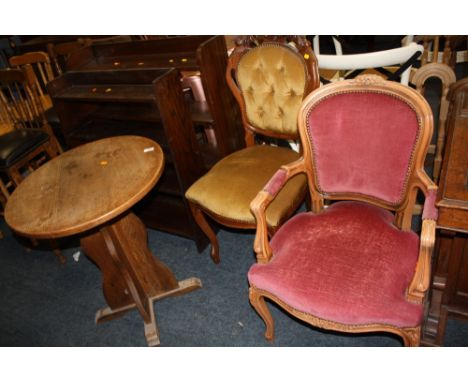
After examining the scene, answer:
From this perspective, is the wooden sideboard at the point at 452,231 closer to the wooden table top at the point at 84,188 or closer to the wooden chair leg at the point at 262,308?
the wooden chair leg at the point at 262,308

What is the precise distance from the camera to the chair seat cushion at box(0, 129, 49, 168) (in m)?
2.48

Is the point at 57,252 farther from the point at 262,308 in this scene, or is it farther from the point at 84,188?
the point at 262,308

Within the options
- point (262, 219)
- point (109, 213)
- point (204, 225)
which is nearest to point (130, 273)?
point (204, 225)

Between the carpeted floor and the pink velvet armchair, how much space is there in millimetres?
361

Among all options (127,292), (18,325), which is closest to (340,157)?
(127,292)

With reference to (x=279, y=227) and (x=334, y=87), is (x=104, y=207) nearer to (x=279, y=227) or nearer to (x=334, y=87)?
(x=279, y=227)

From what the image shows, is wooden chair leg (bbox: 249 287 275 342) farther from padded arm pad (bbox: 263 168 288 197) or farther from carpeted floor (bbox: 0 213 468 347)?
padded arm pad (bbox: 263 168 288 197)

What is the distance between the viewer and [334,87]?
1391mm

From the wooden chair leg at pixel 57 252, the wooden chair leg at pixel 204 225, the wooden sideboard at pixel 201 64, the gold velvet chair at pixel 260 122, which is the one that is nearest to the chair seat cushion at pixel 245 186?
the gold velvet chair at pixel 260 122

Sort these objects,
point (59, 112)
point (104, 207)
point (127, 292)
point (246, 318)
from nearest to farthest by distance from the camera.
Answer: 1. point (104, 207)
2. point (246, 318)
3. point (127, 292)
4. point (59, 112)

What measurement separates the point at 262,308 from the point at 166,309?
75 cm

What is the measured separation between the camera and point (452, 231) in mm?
1284
